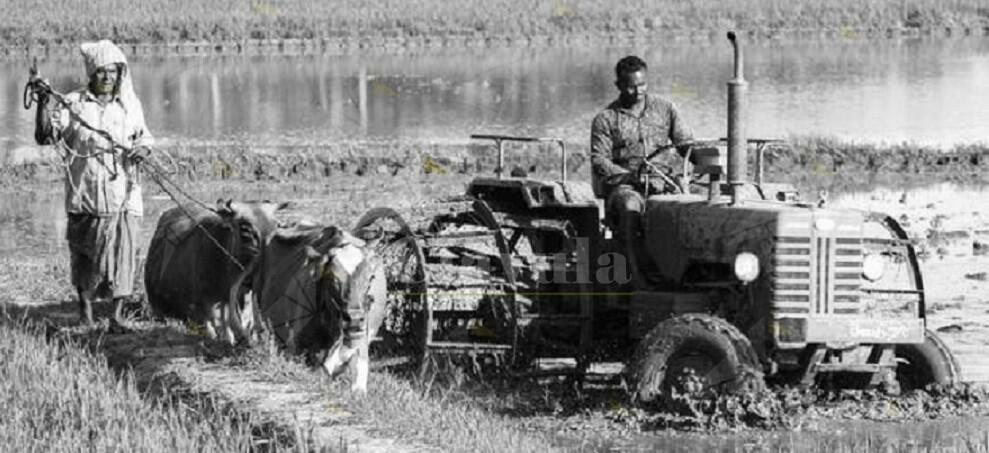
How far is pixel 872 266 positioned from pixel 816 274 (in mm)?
303

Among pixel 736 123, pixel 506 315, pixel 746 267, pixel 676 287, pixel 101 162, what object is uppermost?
pixel 736 123

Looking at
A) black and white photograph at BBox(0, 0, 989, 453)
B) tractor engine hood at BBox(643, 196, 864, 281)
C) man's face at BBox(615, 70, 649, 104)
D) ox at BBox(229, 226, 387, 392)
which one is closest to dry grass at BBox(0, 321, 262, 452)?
black and white photograph at BBox(0, 0, 989, 453)

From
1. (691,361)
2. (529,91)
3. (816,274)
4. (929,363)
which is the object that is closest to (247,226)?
(691,361)

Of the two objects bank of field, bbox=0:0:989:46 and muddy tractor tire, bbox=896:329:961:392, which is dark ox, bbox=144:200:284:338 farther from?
bank of field, bbox=0:0:989:46

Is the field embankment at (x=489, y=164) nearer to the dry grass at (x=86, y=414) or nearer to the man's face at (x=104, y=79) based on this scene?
the man's face at (x=104, y=79)

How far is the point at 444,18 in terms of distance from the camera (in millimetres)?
42281

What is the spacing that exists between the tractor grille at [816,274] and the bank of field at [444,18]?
29743 mm

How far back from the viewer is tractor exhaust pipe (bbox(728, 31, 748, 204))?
8.85 meters

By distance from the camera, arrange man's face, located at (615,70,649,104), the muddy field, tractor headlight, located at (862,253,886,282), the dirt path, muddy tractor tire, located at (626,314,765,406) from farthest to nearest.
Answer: man's face, located at (615,70,649,104), tractor headlight, located at (862,253,886,282), muddy tractor tire, located at (626,314,765,406), the muddy field, the dirt path

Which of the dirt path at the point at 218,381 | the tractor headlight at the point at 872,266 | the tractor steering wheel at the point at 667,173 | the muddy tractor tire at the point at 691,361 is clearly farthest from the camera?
the tractor steering wheel at the point at 667,173

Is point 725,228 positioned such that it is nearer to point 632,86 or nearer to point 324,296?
point 632,86

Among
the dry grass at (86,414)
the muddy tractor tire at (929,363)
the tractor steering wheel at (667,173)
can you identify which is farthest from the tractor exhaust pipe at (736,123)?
the dry grass at (86,414)

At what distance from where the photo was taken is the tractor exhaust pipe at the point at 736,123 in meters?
8.85

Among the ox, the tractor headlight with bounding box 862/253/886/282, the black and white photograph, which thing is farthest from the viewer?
the tractor headlight with bounding box 862/253/886/282
